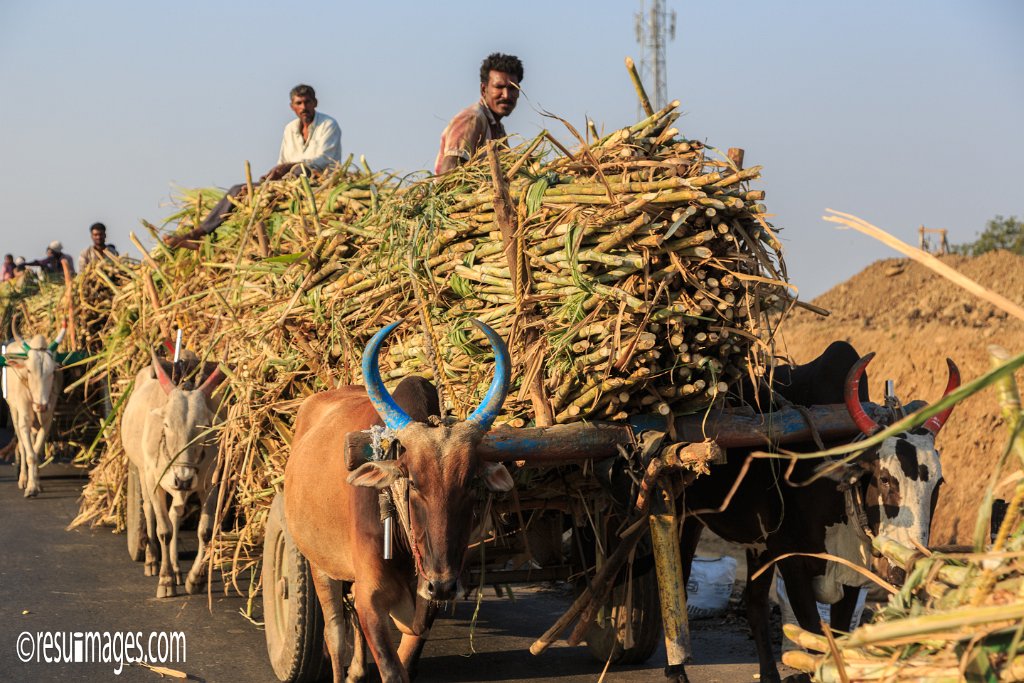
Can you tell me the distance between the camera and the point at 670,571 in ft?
15.0

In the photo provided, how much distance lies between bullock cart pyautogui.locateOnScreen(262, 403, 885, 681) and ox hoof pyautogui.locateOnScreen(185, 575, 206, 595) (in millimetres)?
1767

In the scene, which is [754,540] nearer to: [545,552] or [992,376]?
[545,552]

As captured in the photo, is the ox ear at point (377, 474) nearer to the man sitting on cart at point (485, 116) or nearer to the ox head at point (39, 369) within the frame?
the man sitting on cart at point (485, 116)

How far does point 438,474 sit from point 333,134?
5.76 metres

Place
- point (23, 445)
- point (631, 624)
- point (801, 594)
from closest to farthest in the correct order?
point (801, 594), point (631, 624), point (23, 445)

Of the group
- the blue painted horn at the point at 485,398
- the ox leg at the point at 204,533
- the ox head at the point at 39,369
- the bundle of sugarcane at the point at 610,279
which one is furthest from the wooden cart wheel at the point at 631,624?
the ox head at the point at 39,369

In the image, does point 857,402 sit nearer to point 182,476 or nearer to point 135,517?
point 182,476

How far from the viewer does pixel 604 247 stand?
14.0 feet

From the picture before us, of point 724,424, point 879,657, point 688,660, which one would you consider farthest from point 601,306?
point 879,657

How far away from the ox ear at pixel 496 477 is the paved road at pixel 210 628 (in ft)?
6.66

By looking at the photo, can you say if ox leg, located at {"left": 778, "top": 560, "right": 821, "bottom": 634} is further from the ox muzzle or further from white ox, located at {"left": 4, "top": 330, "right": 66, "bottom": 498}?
white ox, located at {"left": 4, "top": 330, "right": 66, "bottom": 498}

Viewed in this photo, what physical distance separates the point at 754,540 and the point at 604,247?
2009 mm

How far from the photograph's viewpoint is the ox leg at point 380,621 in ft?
14.3

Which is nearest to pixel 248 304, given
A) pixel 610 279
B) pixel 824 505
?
pixel 610 279
